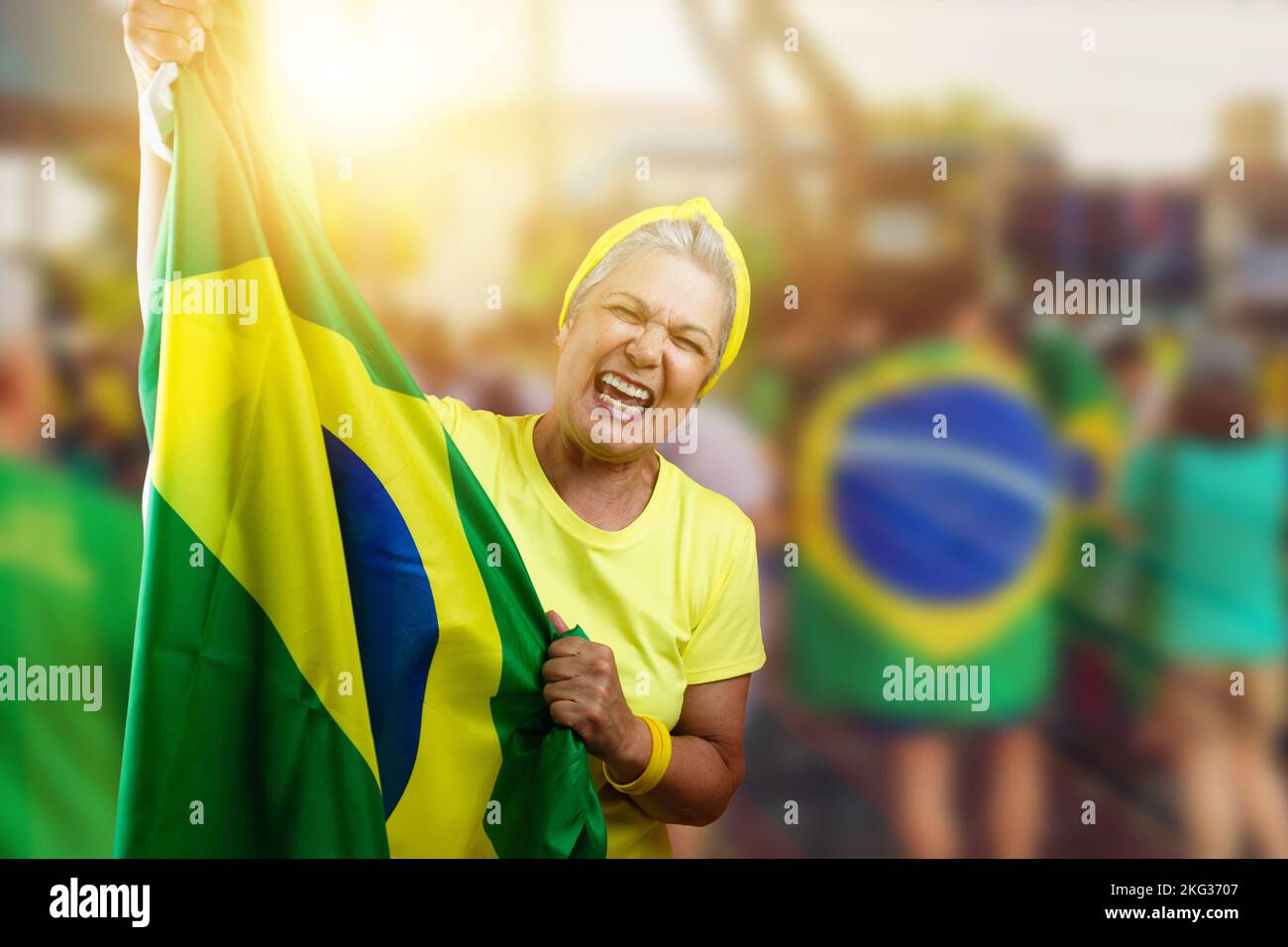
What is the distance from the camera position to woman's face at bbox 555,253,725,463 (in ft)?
5.28

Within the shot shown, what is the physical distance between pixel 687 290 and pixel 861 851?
4.34 ft

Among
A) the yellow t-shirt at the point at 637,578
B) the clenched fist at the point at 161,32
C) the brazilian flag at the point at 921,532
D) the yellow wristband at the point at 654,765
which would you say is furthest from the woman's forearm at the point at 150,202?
the brazilian flag at the point at 921,532

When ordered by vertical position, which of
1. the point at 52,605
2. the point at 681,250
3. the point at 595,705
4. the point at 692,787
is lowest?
the point at 692,787

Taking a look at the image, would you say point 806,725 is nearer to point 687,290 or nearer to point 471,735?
point 471,735

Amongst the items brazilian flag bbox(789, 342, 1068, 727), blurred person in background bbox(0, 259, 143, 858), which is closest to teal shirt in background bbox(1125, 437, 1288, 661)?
brazilian flag bbox(789, 342, 1068, 727)

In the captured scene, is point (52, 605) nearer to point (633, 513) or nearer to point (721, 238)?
point (633, 513)

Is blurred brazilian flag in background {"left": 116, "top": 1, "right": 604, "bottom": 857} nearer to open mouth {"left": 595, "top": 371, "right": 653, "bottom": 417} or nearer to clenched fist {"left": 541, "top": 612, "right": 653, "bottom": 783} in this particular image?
clenched fist {"left": 541, "top": 612, "right": 653, "bottom": 783}

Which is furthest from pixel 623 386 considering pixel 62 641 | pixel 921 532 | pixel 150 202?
pixel 62 641

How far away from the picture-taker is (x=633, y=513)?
5.64ft

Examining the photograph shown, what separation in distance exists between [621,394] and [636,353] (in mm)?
68

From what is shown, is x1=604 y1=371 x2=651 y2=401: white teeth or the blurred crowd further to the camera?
the blurred crowd

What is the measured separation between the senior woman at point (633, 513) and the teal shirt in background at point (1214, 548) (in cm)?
105

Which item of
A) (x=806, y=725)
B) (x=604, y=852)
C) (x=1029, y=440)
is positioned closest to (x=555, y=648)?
(x=604, y=852)

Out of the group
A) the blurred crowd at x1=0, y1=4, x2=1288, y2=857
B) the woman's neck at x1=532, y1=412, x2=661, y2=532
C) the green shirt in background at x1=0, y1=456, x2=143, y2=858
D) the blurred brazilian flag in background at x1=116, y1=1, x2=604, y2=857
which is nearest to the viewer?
the blurred brazilian flag in background at x1=116, y1=1, x2=604, y2=857
